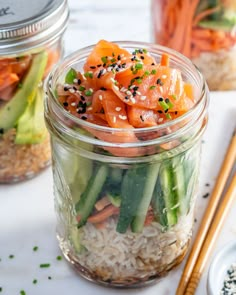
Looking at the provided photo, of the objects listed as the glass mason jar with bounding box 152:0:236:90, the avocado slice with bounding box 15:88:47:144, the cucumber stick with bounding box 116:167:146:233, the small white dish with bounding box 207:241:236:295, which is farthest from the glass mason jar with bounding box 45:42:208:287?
the glass mason jar with bounding box 152:0:236:90

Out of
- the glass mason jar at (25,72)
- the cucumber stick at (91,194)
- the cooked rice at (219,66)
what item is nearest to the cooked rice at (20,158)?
the glass mason jar at (25,72)

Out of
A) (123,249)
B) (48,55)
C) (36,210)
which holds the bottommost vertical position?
(36,210)

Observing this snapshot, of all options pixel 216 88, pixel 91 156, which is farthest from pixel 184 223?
pixel 216 88

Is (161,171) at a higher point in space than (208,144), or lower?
higher

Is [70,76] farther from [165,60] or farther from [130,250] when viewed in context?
[130,250]

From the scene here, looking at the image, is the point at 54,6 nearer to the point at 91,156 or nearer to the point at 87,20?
the point at 91,156

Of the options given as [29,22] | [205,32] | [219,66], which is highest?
[29,22]

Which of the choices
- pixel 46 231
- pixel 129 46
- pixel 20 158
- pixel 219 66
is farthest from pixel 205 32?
pixel 46 231

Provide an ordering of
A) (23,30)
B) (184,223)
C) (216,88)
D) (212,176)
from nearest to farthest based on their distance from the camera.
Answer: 1. (184,223)
2. (23,30)
3. (212,176)
4. (216,88)
